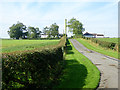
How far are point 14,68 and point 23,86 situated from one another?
0.92 meters

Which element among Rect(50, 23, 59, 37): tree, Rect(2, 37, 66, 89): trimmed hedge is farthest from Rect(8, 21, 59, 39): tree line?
Rect(2, 37, 66, 89): trimmed hedge

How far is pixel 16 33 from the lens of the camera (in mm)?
83625

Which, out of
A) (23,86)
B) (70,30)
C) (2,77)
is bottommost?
(23,86)

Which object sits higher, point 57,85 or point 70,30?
point 70,30

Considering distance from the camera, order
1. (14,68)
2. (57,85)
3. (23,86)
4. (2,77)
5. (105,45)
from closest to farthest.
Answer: (2,77) → (14,68) → (23,86) → (57,85) → (105,45)

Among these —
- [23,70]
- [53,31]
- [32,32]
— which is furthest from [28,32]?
[23,70]

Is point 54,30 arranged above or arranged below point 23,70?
above

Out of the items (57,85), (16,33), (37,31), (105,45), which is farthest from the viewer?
(37,31)

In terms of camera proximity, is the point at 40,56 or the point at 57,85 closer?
the point at 40,56

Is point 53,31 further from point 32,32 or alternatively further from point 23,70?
point 23,70

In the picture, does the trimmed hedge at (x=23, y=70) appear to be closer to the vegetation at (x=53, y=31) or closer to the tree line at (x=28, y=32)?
the tree line at (x=28, y=32)

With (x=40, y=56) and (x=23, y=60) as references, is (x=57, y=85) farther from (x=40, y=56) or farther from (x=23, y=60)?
(x=23, y=60)

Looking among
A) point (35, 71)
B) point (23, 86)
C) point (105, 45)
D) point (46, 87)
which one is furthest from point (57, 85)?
point (105, 45)

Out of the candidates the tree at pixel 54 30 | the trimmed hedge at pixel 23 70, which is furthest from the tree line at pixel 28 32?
the trimmed hedge at pixel 23 70
